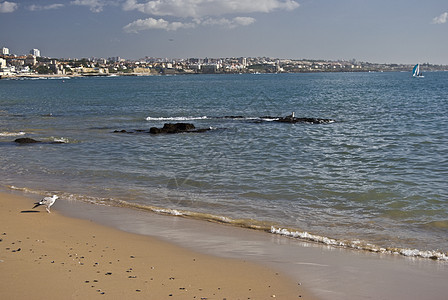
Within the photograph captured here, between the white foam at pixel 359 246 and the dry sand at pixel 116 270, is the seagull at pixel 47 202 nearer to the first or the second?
the dry sand at pixel 116 270

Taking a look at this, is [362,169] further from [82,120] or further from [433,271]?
[82,120]

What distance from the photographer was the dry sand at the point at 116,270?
6.59 meters

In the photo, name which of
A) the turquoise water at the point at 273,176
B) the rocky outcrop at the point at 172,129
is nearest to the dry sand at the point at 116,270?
the turquoise water at the point at 273,176

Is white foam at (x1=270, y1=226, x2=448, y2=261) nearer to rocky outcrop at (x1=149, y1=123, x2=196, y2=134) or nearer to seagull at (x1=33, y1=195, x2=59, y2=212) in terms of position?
seagull at (x1=33, y1=195, x2=59, y2=212)

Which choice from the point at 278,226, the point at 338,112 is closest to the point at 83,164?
the point at 278,226

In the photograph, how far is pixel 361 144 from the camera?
22.7 m

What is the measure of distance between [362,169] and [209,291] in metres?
11.3

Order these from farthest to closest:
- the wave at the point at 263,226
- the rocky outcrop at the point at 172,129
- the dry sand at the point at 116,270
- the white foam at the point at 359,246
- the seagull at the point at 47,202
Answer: the rocky outcrop at the point at 172,129 < the seagull at the point at 47,202 < the wave at the point at 263,226 < the white foam at the point at 359,246 < the dry sand at the point at 116,270

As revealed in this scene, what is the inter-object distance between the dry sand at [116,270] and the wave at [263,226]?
1.98 metres

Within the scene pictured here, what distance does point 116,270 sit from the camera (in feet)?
24.1

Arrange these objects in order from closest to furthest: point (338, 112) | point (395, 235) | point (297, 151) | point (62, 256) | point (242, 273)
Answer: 1. point (242, 273)
2. point (62, 256)
3. point (395, 235)
4. point (297, 151)
5. point (338, 112)

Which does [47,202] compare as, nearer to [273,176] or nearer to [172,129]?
[273,176]

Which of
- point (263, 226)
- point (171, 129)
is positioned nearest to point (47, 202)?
point (263, 226)

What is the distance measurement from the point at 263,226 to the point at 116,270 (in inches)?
152
